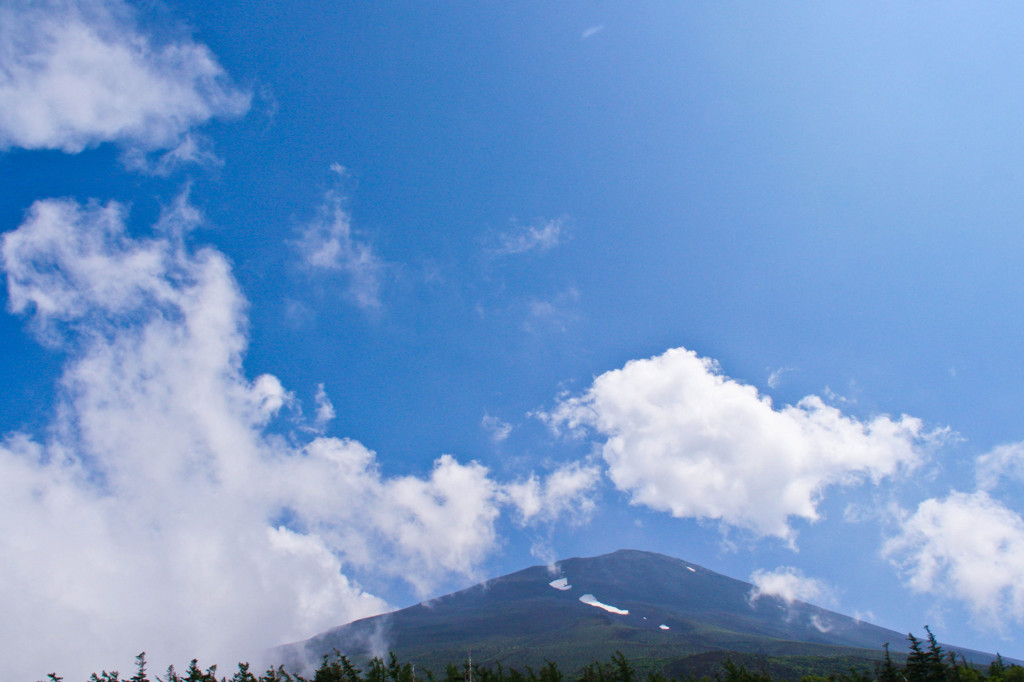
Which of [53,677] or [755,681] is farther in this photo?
[755,681]

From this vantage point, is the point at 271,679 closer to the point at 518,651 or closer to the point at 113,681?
the point at 113,681

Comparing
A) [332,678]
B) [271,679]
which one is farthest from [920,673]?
[271,679]

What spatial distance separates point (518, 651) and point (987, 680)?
16987 centimetres

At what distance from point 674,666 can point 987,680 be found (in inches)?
4021

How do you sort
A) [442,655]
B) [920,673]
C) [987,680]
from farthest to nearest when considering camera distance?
1. [442,655]
2. [987,680]
3. [920,673]

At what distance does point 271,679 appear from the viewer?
44281 mm

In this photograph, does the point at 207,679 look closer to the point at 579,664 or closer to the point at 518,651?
the point at 579,664

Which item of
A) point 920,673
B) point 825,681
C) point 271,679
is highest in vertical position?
point 271,679

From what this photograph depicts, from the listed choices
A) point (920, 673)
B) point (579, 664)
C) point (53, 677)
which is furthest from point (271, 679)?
point (579, 664)

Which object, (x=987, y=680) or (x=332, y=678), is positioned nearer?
(x=332, y=678)

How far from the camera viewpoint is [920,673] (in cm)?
4309

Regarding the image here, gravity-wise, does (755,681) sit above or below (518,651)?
above

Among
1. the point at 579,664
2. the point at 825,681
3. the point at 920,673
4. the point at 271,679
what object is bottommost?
the point at 579,664

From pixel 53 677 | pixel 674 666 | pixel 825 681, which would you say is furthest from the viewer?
pixel 674 666
